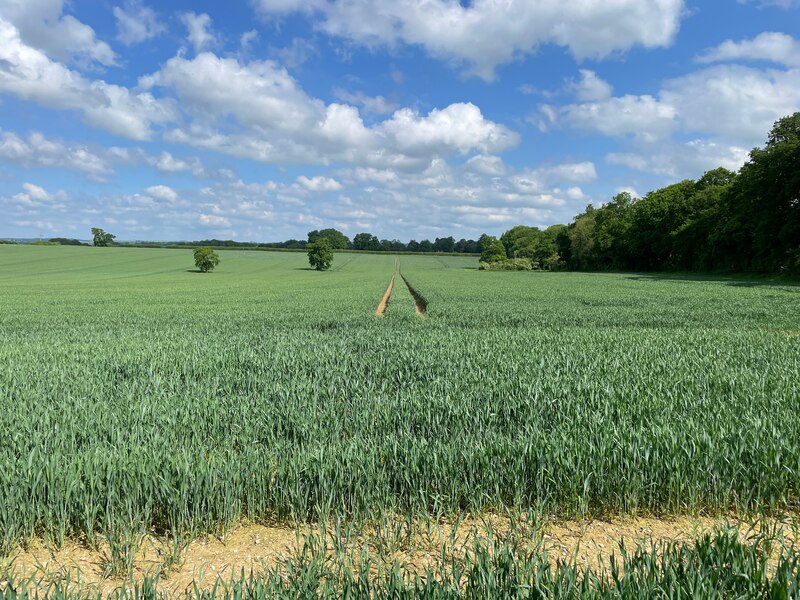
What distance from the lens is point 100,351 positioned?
11.5 metres

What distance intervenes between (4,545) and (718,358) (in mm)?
11937

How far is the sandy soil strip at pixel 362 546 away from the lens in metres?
3.59

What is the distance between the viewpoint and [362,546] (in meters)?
3.86

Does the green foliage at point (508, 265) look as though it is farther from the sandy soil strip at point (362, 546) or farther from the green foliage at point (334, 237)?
the sandy soil strip at point (362, 546)

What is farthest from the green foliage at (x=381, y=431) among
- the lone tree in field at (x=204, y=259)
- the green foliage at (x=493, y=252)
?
the green foliage at (x=493, y=252)

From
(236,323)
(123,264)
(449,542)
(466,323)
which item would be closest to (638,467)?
(449,542)

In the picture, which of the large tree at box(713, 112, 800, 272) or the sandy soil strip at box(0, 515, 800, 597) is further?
the large tree at box(713, 112, 800, 272)

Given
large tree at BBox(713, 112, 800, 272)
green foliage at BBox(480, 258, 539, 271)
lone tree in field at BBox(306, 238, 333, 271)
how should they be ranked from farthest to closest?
green foliage at BBox(480, 258, 539, 271)
lone tree in field at BBox(306, 238, 333, 271)
large tree at BBox(713, 112, 800, 272)

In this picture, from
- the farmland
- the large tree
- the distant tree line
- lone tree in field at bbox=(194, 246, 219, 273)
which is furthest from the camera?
lone tree in field at bbox=(194, 246, 219, 273)

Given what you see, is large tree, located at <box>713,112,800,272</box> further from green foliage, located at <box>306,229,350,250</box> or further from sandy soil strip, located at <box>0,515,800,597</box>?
green foliage, located at <box>306,229,350,250</box>

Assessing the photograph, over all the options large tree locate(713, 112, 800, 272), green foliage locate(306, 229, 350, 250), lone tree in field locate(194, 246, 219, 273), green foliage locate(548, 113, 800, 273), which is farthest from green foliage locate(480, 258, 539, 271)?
green foliage locate(306, 229, 350, 250)

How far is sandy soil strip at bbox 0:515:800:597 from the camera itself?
141 inches

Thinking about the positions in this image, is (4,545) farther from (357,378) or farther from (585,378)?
(585,378)

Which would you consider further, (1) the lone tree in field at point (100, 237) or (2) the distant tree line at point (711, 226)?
(1) the lone tree in field at point (100, 237)
